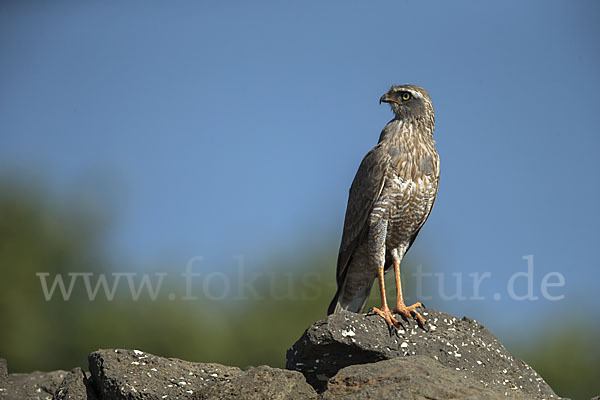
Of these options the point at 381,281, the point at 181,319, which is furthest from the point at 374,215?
the point at 181,319

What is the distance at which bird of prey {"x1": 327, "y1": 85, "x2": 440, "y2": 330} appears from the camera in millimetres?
7137

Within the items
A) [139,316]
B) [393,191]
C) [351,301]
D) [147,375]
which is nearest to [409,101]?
[393,191]

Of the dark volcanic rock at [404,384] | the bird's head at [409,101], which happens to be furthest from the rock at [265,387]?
the bird's head at [409,101]

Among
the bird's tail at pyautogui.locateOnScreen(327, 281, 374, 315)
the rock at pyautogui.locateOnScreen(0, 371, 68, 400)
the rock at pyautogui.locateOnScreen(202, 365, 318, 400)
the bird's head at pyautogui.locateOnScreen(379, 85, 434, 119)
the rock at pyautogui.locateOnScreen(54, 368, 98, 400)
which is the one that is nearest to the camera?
the rock at pyautogui.locateOnScreen(202, 365, 318, 400)

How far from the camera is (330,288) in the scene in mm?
26812

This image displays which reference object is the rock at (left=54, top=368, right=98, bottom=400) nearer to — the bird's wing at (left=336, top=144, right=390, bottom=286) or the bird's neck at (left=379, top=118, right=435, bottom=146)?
the bird's wing at (left=336, top=144, right=390, bottom=286)

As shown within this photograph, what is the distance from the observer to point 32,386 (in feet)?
22.4

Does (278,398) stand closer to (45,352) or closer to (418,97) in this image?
(418,97)

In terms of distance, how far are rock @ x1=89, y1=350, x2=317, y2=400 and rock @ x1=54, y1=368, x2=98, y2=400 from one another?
67 millimetres

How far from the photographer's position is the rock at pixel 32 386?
6.61 m

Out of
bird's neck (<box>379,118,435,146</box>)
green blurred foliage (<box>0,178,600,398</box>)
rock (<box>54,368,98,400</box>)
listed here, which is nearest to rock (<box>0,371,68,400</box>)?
rock (<box>54,368,98,400</box>)

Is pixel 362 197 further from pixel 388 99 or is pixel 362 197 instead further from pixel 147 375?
pixel 147 375

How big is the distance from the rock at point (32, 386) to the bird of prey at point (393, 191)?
11.3ft

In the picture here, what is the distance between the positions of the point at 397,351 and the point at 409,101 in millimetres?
3083
